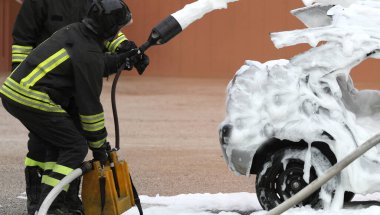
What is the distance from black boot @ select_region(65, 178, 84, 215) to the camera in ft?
22.9

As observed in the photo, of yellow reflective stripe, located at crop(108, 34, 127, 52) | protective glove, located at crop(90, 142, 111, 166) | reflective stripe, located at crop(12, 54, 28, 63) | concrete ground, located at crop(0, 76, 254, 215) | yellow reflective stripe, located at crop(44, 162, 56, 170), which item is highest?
yellow reflective stripe, located at crop(108, 34, 127, 52)

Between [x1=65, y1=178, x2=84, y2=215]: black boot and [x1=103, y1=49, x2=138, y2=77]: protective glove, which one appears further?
[x1=65, y1=178, x2=84, y2=215]: black boot

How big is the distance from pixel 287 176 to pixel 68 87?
5.12 feet

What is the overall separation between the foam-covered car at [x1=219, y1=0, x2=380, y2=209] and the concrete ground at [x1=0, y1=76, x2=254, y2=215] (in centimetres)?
157

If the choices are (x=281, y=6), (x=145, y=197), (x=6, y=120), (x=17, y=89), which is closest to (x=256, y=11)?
(x=281, y=6)

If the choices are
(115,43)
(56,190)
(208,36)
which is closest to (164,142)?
(115,43)

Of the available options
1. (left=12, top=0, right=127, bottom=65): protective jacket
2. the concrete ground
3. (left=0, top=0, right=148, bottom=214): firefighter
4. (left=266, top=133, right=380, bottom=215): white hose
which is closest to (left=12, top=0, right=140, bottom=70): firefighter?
(left=12, top=0, right=127, bottom=65): protective jacket

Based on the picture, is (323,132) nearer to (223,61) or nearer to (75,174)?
(75,174)

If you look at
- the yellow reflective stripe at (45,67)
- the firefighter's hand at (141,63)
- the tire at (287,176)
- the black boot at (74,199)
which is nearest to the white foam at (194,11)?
the firefighter's hand at (141,63)

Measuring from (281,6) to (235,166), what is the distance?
13.5 meters

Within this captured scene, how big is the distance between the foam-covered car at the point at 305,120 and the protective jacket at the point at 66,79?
1017 mm

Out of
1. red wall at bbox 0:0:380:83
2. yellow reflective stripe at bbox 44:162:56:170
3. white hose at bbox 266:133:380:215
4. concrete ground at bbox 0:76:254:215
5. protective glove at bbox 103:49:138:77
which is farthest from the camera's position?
red wall at bbox 0:0:380:83

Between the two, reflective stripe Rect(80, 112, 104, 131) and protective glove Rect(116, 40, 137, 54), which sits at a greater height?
protective glove Rect(116, 40, 137, 54)

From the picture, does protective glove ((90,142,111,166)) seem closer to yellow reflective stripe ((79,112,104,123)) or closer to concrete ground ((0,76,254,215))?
yellow reflective stripe ((79,112,104,123))
